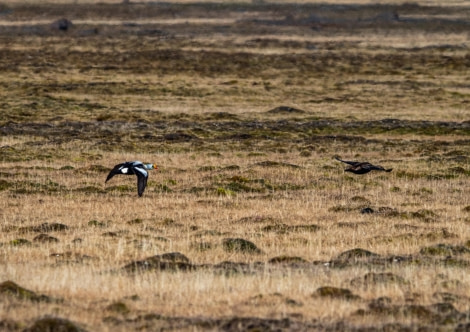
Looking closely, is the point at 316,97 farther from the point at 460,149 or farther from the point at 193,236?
the point at 193,236

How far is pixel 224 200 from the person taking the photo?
64.1ft

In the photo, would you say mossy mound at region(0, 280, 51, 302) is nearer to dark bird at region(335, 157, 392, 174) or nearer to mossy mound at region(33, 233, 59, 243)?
mossy mound at region(33, 233, 59, 243)

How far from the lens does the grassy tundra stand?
32.7 ft

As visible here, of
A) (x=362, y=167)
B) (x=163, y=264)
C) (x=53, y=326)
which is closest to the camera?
(x=53, y=326)

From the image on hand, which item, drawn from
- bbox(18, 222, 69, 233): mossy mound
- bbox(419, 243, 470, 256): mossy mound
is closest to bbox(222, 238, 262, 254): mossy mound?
bbox(419, 243, 470, 256): mossy mound

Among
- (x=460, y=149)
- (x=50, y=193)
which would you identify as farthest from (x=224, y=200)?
(x=460, y=149)

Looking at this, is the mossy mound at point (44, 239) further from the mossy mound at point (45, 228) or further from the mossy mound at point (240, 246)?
the mossy mound at point (240, 246)

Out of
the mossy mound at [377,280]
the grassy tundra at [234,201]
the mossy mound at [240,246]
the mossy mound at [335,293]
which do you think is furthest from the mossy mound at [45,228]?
the mossy mound at [335,293]

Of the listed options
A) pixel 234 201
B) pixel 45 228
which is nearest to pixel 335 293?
pixel 45 228

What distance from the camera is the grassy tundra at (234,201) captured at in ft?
32.7

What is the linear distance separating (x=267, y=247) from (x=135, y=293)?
4002 millimetres

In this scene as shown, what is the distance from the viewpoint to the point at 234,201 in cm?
1945

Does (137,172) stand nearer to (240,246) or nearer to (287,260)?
(240,246)

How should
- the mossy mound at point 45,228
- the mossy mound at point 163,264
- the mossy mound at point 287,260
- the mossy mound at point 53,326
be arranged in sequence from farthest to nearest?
the mossy mound at point 45,228, the mossy mound at point 287,260, the mossy mound at point 163,264, the mossy mound at point 53,326
